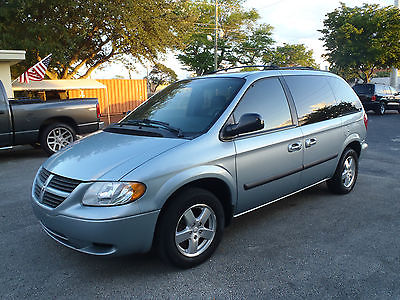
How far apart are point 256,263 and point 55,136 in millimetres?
6745

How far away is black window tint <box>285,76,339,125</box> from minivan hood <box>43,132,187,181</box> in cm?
172

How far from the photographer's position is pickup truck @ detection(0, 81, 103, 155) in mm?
7520

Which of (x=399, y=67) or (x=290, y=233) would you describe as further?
(x=399, y=67)

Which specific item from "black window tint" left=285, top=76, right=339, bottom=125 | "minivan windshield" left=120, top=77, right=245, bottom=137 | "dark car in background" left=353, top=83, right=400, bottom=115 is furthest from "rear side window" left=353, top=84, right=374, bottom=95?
"minivan windshield" left=120, top=77, right=245, bottom=137

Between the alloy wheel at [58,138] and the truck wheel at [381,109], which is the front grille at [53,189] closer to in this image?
the alloy wheel at [58,138]

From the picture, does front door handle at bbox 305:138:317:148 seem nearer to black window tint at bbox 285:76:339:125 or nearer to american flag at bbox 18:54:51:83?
black window tint at bbox 285:76:339:125

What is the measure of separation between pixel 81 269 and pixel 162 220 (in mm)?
933

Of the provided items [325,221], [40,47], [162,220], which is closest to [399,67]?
[40,47]

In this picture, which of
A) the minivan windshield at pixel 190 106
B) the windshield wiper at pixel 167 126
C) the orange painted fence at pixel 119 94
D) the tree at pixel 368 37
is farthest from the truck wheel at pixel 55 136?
the tree at pixel 368 37

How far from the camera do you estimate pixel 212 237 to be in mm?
3111

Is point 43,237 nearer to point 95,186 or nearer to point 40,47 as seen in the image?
point 95,186

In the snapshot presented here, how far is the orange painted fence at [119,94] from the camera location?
725 inches

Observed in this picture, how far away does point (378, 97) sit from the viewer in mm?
18578

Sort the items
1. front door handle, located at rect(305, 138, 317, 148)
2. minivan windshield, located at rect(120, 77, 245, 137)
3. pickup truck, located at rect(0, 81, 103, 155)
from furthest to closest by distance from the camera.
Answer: pickup truck, located at rect(0, 81, 103, 155) < front door handle, located at rect(305, 138, 317, 148) < minivan windshield, located at rect(120, 77, 245, 137)
